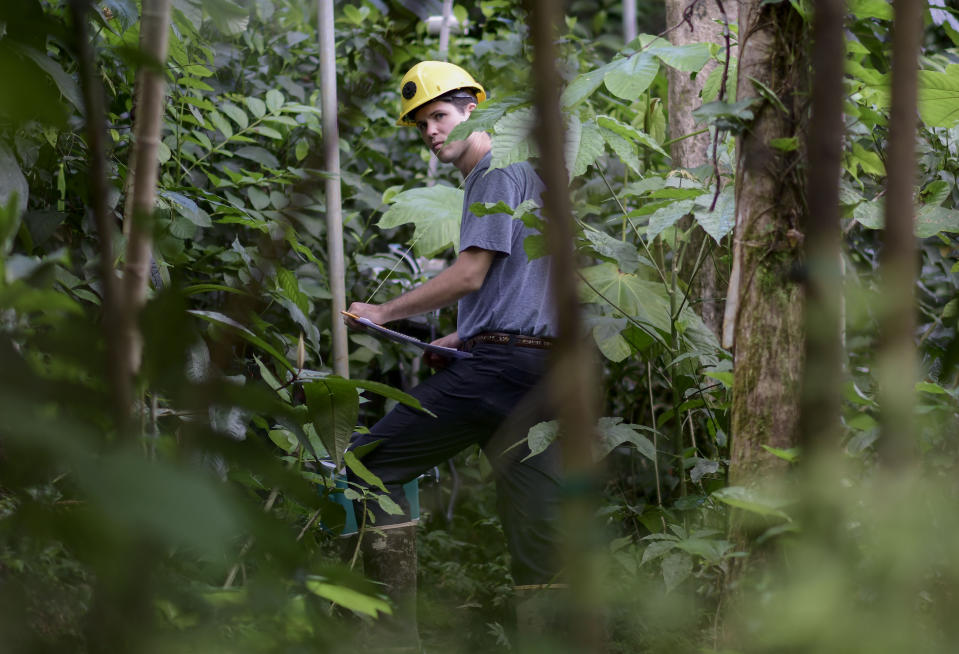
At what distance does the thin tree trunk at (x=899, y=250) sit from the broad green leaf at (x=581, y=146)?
4.26ft

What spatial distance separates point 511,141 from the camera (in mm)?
1781

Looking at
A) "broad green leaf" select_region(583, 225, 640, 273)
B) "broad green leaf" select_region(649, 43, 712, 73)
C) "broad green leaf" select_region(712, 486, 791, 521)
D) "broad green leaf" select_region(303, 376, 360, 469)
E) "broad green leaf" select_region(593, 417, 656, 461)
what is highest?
"broad green leaf" select_region(649, 43, 712, 73)

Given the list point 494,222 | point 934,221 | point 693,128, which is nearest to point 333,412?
point 494,222

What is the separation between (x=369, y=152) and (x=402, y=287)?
0.60 m

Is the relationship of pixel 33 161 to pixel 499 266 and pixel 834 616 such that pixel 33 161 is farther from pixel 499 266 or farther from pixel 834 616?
pixel 834 616

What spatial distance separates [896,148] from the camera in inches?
20.4

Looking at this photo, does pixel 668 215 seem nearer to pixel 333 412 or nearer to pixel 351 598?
pixel 333 412

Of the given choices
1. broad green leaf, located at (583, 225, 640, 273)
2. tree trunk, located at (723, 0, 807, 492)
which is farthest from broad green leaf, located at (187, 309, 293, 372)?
broad green leaf, located at (583, 225, 640, 273)

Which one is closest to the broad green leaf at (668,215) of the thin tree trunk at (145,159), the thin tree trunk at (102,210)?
the thin tree trunk at (145,159)

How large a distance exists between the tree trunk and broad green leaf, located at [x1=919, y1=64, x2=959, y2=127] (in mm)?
349

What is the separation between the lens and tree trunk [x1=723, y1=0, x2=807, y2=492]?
1202 mm

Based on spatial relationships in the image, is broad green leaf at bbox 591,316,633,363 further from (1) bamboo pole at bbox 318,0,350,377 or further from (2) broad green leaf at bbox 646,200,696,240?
(1) bamboo pole at bbox 318,0,350,377

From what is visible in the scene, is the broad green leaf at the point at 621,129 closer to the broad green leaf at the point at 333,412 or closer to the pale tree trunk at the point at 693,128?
the pale tree trunk at the point at 693,128

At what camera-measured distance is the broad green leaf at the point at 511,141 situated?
1.77 m
